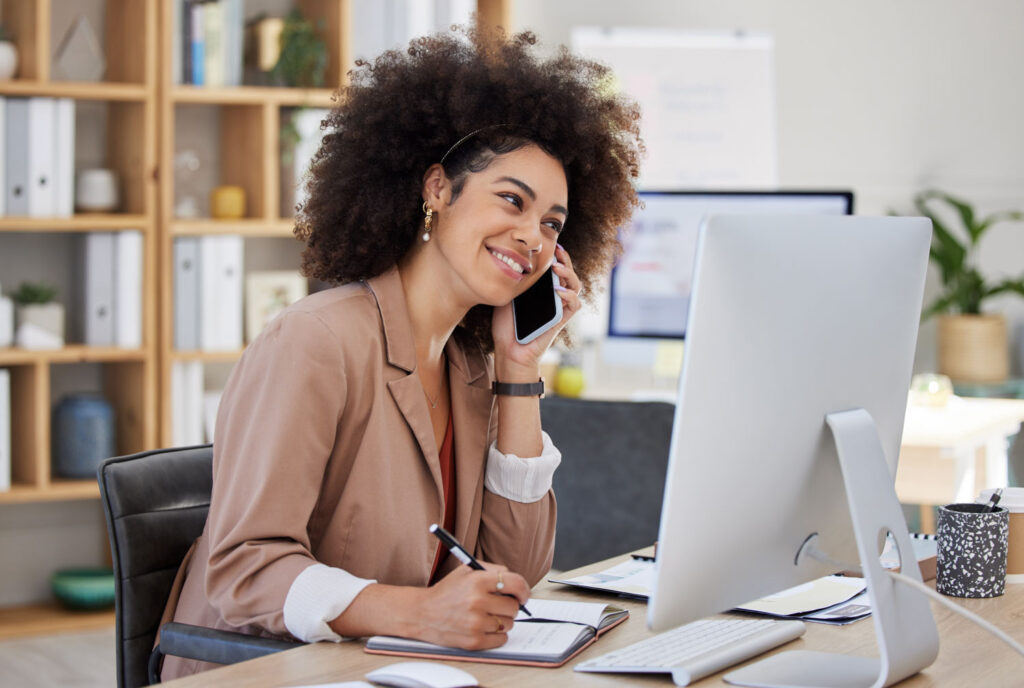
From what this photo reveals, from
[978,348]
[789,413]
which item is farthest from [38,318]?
[978,348]

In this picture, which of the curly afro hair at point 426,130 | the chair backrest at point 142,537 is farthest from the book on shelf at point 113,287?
the chair backrest at point 142,537

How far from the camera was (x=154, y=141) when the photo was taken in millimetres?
3832

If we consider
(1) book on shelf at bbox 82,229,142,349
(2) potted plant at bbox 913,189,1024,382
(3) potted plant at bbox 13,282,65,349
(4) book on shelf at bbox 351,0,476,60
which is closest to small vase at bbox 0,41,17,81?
(1) book on shelf at bbox 82,229,142,349

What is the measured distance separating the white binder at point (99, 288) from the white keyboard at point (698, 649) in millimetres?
2835

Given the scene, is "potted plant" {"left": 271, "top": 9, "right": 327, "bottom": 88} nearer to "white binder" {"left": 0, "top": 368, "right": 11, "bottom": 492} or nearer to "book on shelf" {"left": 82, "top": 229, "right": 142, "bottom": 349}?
"book on shelf" {"left": 82, "top": 229, "right": 142, "bottom": 349}

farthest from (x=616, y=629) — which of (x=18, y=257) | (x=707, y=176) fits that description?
(x=707, y=176)

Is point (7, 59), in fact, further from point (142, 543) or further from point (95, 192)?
point (142, 543)

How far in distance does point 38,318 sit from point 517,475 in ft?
8.19

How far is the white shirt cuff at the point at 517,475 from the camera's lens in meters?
1.77

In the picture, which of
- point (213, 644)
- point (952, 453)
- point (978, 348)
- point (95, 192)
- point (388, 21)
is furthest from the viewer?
point (978, 348)

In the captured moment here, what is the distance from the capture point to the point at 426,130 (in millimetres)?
1827

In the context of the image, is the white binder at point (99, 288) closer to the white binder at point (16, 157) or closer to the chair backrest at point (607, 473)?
the white binder at point (16, 157)

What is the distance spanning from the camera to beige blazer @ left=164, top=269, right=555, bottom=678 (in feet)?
4.74

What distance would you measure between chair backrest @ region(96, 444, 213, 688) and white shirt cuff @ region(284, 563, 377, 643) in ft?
1.25
